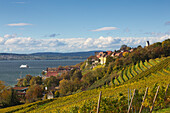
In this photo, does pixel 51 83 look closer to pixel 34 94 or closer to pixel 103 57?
pixel 34 94

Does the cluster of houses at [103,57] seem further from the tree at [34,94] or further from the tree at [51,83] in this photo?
the tree at [34,94]

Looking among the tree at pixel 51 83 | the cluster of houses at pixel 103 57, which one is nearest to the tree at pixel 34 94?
the tree at pixel 51 83

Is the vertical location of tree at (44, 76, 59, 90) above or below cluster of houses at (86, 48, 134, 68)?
below

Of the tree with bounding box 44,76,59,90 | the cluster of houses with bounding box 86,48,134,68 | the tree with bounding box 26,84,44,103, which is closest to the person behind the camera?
the tree with bounding box 26,84,44,103

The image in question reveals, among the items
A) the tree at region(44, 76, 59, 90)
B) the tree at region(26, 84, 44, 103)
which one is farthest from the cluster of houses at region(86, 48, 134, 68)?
the tree at region(26, 84, 44, 103)

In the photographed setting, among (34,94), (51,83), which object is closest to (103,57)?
(51,83)

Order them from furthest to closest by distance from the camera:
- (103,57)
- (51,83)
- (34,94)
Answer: (103,57) < (51,83) < (34,94)

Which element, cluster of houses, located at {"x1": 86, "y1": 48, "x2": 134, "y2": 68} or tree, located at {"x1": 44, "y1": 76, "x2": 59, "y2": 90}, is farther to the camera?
cluster of houses, located at {"x1": 86, "y1": 48, "x2": 134, "y2": 68}

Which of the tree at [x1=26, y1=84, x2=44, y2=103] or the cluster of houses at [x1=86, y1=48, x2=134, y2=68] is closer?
the tree at [x1=26, y1=84, x2=44, y2=103]

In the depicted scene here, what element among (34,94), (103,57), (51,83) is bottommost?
(51,83)

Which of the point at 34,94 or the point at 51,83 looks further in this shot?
the point at 51,83

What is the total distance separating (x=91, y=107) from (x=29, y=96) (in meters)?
44.4

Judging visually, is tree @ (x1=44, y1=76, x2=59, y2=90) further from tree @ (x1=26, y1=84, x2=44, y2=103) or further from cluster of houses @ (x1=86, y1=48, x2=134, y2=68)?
cluster of houses @ (x1=86, y1=48, x2=134, y2=68)

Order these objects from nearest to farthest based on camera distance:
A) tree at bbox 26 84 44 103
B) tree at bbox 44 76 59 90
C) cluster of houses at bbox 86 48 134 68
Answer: tree at bbox 26 84 44 103, tree at bbox 44 76 59 90, cluster of houses at bbox 86 48 134 68
